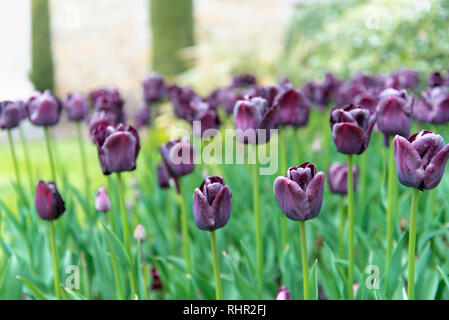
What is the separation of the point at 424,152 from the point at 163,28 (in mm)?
6435

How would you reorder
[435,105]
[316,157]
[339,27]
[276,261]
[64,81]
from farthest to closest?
[64,81], [339,27], [316,157], [276,261], [435,105]

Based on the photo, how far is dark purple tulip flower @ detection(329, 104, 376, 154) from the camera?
1012mm

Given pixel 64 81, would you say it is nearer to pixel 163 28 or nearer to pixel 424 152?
pixel 163 28

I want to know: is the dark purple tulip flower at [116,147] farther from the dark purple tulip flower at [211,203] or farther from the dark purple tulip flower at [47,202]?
the dark purple tulip flower at [211,203]

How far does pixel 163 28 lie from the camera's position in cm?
690

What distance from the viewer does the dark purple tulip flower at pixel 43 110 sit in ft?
4.97

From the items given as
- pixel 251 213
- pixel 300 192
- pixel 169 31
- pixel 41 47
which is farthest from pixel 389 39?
pixel 41 47

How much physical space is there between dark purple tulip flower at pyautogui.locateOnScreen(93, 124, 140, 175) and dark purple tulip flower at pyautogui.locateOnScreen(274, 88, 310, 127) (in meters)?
0.50

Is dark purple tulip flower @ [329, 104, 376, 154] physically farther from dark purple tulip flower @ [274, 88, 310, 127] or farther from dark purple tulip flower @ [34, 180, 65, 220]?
dark purple tulip flower @ [34, 180, 65, 220]

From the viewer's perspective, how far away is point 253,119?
3.74 ft

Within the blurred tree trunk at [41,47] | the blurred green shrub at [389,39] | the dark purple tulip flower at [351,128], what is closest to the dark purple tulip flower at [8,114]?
the dark purple tulip flower at [351,128]

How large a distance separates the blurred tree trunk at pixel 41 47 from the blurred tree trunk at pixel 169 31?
3.35 m

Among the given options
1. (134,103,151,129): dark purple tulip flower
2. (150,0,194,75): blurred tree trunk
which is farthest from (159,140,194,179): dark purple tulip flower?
(150,0,194,75): blurred tree trunk

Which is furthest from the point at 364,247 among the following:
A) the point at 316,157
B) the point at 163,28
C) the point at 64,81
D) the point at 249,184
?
the point at 64,81
